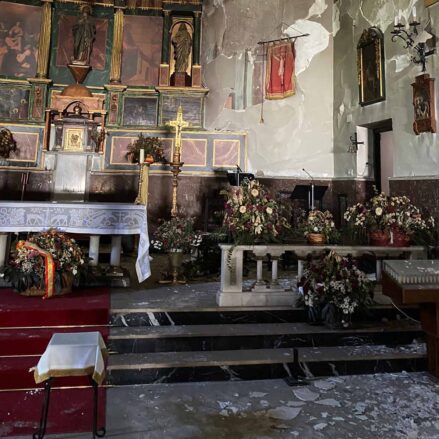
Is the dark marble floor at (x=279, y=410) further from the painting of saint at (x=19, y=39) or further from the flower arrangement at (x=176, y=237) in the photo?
the painting of saint at (x=19, y=39)

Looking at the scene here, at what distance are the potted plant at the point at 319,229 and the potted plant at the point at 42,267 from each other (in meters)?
3.24

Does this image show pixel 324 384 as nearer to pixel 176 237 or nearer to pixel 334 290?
pixel 334 290

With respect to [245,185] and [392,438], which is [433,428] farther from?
[245,185]

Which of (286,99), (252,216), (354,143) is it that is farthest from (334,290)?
(286,99)

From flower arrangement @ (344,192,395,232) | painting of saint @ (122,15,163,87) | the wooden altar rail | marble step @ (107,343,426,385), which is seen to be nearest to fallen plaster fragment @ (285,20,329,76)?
painting of saint @ (122,15,163,87)

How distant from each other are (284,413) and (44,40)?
11.3 m

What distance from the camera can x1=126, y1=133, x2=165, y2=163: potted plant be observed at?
9281 millimetres

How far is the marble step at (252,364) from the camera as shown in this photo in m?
3.41

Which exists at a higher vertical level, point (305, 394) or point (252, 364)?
point (252, 364)

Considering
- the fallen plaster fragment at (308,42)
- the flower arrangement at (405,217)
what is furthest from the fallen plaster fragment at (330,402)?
the fallen plaster fragment at (308,42)

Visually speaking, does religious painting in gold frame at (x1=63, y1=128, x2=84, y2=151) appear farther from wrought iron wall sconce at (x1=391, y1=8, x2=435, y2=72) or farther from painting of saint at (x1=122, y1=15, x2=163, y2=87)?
wrought iron wall sconce at (x1=391, y1=8, x2=435, y2=72)

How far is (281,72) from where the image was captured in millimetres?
9844

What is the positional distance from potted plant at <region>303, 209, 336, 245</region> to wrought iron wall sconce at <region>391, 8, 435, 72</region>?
3.77 metres

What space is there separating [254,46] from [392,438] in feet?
32.3
